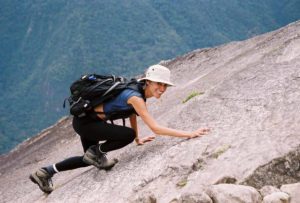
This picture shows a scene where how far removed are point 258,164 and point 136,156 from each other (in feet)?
10.6

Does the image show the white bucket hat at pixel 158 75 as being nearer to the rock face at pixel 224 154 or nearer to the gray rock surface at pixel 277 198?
the rock face at pixel 224 154

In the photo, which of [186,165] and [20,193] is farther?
[20,193]

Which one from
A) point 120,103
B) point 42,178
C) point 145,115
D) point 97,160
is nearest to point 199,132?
point 145,115

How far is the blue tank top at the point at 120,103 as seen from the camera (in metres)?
9.66

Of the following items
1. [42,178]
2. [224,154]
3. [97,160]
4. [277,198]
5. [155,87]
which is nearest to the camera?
[277,198]

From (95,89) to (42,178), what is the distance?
2.54m

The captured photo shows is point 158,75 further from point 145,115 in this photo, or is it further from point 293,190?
point 293,190

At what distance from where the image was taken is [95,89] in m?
9.72

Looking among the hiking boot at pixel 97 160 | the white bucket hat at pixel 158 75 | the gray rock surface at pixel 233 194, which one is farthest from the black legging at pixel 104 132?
the gray rock surface at pixel 233 194

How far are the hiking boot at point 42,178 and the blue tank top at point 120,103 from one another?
6.70 ft

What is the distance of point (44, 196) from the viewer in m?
11.9

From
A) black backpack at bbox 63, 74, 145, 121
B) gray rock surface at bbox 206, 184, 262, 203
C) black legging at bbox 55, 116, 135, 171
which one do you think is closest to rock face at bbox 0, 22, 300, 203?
gray rock surface at bbox 206, 184, 262, 203

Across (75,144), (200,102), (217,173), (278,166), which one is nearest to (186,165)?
(217,173)

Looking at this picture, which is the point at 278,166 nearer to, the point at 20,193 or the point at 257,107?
the point at 257,107
